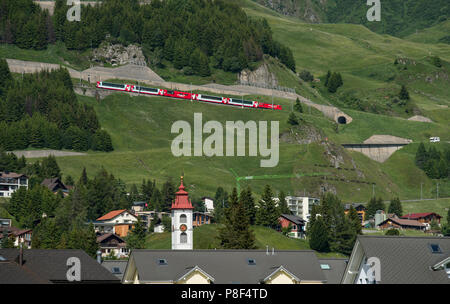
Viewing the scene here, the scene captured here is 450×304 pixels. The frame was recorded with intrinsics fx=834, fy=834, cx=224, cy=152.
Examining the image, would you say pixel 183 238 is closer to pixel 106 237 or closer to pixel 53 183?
pixel 106 237

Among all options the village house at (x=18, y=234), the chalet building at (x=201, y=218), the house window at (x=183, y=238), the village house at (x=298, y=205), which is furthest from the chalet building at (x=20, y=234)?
the village house at (x=298, y=205)

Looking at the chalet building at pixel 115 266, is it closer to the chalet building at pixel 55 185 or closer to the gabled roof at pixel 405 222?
the chalet building at pixel 55 185

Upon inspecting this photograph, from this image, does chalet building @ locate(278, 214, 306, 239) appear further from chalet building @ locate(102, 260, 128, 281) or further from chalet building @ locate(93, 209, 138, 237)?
chalet building @ locate(102, 260, 128, 281)

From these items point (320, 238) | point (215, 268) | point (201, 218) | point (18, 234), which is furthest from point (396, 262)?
point (201, 218)

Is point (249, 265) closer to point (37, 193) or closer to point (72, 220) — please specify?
point (72, 220)

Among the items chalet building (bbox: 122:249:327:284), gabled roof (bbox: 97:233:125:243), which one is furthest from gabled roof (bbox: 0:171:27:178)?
chalet building (bbox: 122:249:327:284)

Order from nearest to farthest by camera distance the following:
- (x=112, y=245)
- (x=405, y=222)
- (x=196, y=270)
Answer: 1. (x=196, y=270)
2. (x=112, y=245)
3. (x=405, y=222)
